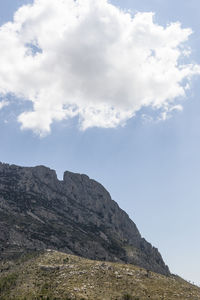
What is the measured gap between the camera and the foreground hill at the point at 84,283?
62.8 meters

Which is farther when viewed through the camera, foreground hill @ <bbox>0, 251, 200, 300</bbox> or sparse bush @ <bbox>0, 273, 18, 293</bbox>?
sparse bush @ <bbox>0, 273, 18, 293</bbox>

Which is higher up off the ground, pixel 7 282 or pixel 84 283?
pixel 84 283

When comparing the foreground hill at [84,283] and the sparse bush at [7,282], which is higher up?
the foreground hill at [84,283]

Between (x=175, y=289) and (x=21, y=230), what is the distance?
331ft

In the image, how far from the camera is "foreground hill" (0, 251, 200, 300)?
6283 centimetres

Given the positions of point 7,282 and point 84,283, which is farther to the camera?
A: point 7,282

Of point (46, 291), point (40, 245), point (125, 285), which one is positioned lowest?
point (46, 291)

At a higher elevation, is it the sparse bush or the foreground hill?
the foreground hill

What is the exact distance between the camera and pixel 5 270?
90250mm

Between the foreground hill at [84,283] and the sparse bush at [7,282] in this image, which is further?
the sparse bush at [7,282]

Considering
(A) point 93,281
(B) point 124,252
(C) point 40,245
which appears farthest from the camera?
(B) point 124,252

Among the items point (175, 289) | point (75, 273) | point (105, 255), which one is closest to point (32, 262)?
point (75, 273)

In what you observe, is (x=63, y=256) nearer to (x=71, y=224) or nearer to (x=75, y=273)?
(x=75, y=273)

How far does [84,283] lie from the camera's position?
69.2m
